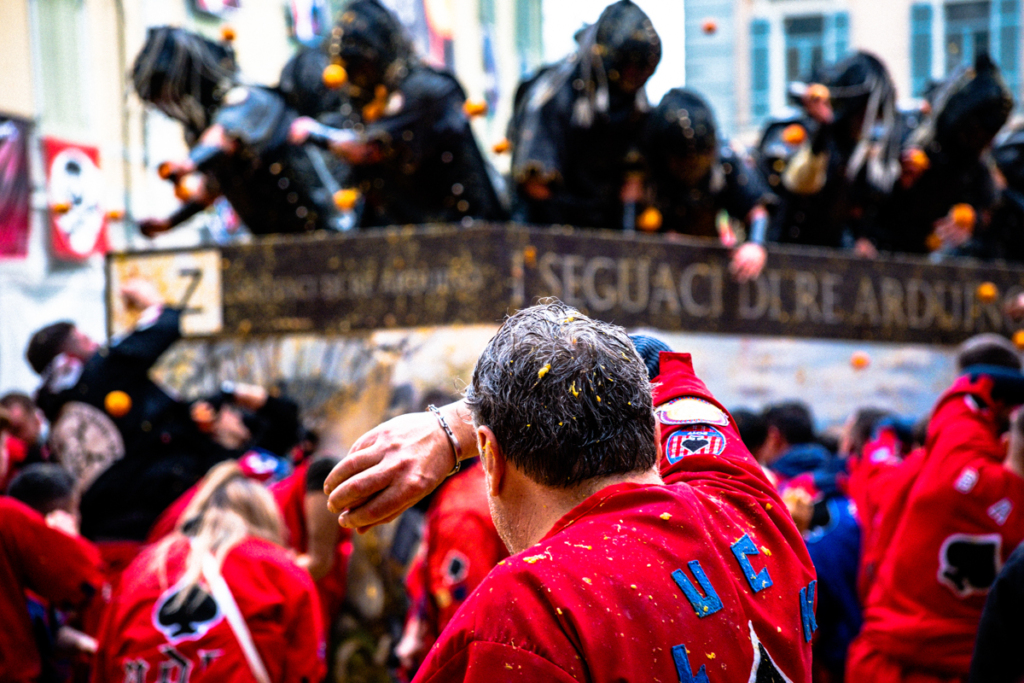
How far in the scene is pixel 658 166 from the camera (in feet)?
26.0

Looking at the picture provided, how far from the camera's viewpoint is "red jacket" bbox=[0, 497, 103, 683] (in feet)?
13.8

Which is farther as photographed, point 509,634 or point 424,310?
point 424,310

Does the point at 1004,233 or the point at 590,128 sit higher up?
the point at 590,128

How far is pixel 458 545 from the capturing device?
4.56 meters

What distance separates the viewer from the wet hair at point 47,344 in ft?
21.6

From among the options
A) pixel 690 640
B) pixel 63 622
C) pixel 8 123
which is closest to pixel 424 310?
pixel 63 622

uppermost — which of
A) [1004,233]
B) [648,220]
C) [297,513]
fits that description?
[648,220]

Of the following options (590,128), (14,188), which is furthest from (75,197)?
(590,128)

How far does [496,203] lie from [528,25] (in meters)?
15.4

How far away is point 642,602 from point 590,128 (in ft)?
20.3

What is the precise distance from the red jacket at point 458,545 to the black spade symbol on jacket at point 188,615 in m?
1.05

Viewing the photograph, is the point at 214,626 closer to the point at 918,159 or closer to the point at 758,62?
the point at 918,159

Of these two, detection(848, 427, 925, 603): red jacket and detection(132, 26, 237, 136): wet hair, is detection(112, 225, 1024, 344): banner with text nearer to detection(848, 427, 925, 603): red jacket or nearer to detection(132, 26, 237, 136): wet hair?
detection(132, 26, 237, 136): wet hair

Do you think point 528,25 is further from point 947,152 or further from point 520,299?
point 520,299
